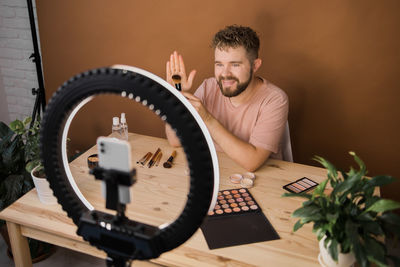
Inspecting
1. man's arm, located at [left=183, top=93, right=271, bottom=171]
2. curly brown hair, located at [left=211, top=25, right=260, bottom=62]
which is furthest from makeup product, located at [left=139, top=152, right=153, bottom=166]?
curly brown hair, located at [left=211, top=25, right=260, bottom=62]

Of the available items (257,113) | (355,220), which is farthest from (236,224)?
(257,113)

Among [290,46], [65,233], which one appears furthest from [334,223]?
[290,46]

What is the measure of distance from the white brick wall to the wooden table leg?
6.07ft

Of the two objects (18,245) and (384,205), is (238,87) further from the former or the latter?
(18,245)

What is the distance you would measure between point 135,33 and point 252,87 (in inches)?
39.5

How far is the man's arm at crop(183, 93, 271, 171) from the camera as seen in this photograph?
1.51 m

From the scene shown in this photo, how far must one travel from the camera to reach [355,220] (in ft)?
2.97

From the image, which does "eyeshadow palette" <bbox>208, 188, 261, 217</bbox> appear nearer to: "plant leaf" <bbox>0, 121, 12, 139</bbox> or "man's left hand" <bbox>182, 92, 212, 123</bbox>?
"man's left hand" <bbox>182, 92, 212, 123</bbox>

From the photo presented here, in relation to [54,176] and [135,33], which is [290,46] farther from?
[54,176]

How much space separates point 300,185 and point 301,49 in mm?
997

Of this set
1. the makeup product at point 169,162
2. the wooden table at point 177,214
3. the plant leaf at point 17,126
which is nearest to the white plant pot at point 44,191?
the wooden table at point 177,214

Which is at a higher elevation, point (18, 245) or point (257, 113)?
point (257, 113)

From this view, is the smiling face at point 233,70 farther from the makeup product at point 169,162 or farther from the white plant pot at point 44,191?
the white plant pot at point 44,191

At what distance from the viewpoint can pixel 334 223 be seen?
88 centimetres
